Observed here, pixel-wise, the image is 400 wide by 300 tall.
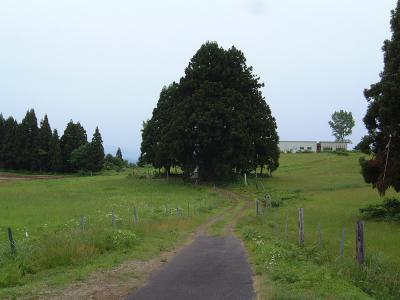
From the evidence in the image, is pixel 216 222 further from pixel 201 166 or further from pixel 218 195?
pixel 201 166

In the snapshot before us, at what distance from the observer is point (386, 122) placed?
95.9 feet

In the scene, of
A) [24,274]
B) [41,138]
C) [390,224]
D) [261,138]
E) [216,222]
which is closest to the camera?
[24,274]

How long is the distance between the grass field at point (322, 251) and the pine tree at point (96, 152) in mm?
60252

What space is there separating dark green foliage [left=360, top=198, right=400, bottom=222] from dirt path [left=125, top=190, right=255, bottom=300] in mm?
13890

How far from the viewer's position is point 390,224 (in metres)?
28.4

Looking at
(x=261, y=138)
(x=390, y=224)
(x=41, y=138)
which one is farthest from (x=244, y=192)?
(x=41, y=138)

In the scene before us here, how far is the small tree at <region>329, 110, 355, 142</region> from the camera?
172375 mm

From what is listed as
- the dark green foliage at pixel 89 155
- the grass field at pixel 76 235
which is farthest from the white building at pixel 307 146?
the grass field at pixel 76 235

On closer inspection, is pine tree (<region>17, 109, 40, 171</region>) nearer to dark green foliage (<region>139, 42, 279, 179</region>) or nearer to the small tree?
dark green foliage (<region>139, 42, 279, 179</region>)

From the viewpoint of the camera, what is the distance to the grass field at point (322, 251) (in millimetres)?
11883

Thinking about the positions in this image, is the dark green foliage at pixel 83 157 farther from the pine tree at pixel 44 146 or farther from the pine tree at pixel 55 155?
the pine tree at pixel 44 146

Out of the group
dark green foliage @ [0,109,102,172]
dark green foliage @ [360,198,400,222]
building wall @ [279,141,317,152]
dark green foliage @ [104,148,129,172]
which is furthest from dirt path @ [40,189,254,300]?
building wall @ [279,141,317,152]

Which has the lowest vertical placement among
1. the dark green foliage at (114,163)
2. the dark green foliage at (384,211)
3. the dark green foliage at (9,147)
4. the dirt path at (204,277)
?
the dirt path at (204,277)

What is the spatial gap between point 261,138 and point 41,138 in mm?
60442
